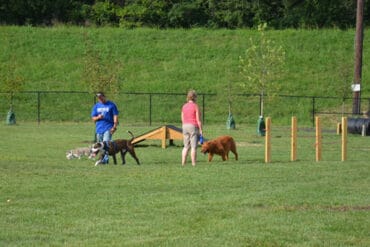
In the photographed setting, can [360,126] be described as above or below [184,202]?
above

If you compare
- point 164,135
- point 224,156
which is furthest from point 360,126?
point 224,156

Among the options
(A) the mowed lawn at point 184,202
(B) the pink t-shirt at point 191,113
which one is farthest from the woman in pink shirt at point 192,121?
(A) the mowed lawn at point 184,202

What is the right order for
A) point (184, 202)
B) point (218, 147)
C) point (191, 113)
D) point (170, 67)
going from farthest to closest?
point (170, 67) → point (218, 147) → point (191, 113) → point (184, 202)

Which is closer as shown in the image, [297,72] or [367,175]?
[367,175]

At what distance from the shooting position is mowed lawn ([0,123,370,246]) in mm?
12125

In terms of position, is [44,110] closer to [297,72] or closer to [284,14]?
[297,72]

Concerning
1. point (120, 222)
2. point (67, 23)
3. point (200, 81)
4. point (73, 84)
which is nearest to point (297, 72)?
point (200, 81)

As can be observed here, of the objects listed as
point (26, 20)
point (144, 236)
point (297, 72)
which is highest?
point (26, 20)

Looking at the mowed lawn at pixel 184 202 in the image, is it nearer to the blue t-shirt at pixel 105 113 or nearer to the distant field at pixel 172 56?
the blue t-shirt at pixel 105 113

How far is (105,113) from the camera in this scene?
78.1ft

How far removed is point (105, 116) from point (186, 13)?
5429cm

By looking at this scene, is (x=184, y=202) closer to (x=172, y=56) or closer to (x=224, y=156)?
(x=224, y=156)

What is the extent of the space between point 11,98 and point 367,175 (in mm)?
33799

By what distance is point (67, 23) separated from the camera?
77.7 meters
